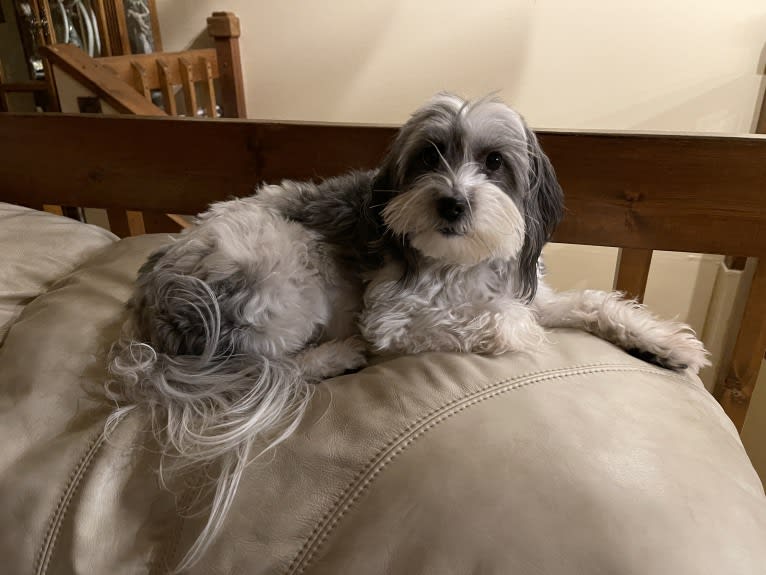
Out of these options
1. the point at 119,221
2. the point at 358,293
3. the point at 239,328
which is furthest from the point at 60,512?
the point at 119,221

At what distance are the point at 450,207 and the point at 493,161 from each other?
0.16m

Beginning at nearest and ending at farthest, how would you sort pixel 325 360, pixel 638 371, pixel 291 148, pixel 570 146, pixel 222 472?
pixel 222 472 < pixel 638 371 < pixel 325 360 < pixel 570 146 < pixel 291 148

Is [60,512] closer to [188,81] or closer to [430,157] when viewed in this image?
[430,157]

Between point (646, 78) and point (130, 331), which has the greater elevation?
point (646, 78)

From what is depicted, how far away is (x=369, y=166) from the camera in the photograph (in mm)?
1495

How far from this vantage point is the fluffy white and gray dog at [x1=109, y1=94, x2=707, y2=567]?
0.98m

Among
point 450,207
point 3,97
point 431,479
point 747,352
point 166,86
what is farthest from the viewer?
point 3,97

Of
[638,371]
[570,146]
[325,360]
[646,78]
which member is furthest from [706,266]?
[325,360]

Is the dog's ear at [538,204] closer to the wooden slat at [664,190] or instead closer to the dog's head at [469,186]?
the dog's head at [469,186]

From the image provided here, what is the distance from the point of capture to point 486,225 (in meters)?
0.99

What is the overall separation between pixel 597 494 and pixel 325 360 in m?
0.58

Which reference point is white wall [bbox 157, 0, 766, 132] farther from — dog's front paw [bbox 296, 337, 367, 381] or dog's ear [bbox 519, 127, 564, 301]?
dog's front paw [bbox 296, 337, 367, 381]

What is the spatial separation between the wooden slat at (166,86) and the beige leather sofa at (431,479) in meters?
1.67

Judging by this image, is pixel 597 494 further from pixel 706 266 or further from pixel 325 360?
pixel 706 266
